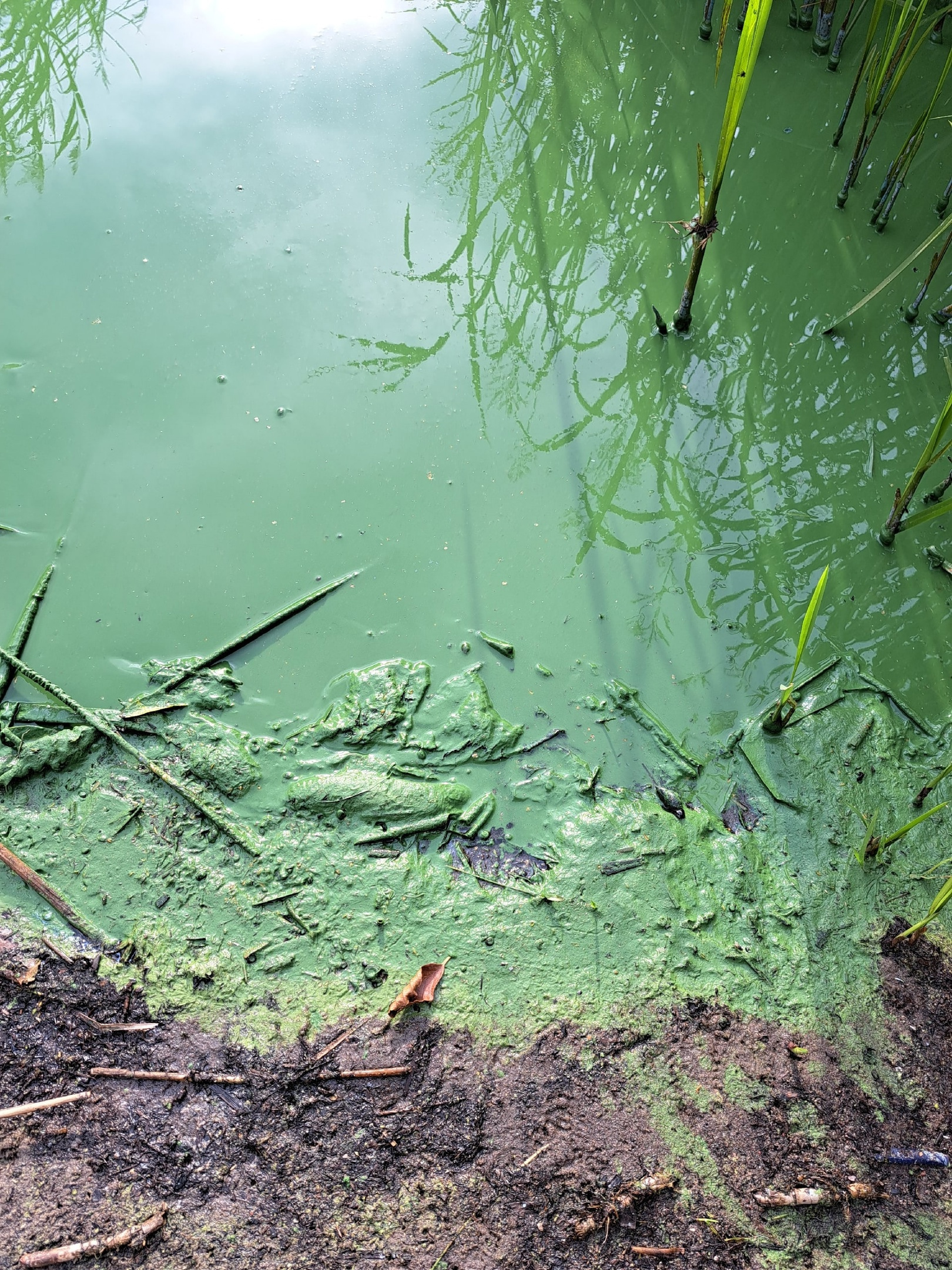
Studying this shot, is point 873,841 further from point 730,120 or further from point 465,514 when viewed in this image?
point 730,120

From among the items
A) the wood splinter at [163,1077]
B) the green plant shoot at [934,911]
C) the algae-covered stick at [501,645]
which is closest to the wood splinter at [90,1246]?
the wood splinter at [163,1077]

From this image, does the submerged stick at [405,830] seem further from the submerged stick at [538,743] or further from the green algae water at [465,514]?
the submerged stick at [538,743]

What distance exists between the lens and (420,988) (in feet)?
5.99

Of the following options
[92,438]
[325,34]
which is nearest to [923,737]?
[92,438]

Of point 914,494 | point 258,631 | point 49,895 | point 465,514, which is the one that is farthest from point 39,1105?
point 914,494

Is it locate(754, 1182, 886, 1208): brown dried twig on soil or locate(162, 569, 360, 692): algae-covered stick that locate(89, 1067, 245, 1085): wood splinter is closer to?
locate(162, 569, 360, 692): algae-covered stick

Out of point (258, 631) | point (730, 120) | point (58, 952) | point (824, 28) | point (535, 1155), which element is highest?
point (824, 28)

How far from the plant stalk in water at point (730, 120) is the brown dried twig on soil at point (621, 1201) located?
2.38 meters

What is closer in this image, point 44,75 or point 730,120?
point 730,120

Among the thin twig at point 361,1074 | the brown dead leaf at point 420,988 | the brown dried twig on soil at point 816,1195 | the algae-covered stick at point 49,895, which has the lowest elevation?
the brown dried twig on soil at point 816,1195

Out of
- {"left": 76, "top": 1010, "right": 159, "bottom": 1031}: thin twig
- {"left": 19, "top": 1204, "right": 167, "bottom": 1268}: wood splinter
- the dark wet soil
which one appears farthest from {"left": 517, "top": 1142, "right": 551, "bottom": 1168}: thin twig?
{"left": 76, "top": 1010, "right": 159, "bottom": 1031}: thin twig

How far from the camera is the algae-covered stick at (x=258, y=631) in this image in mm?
2188

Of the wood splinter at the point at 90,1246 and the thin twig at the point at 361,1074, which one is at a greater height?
the thin twig at the point at 361,1074

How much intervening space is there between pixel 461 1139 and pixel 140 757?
1196 millimetres
